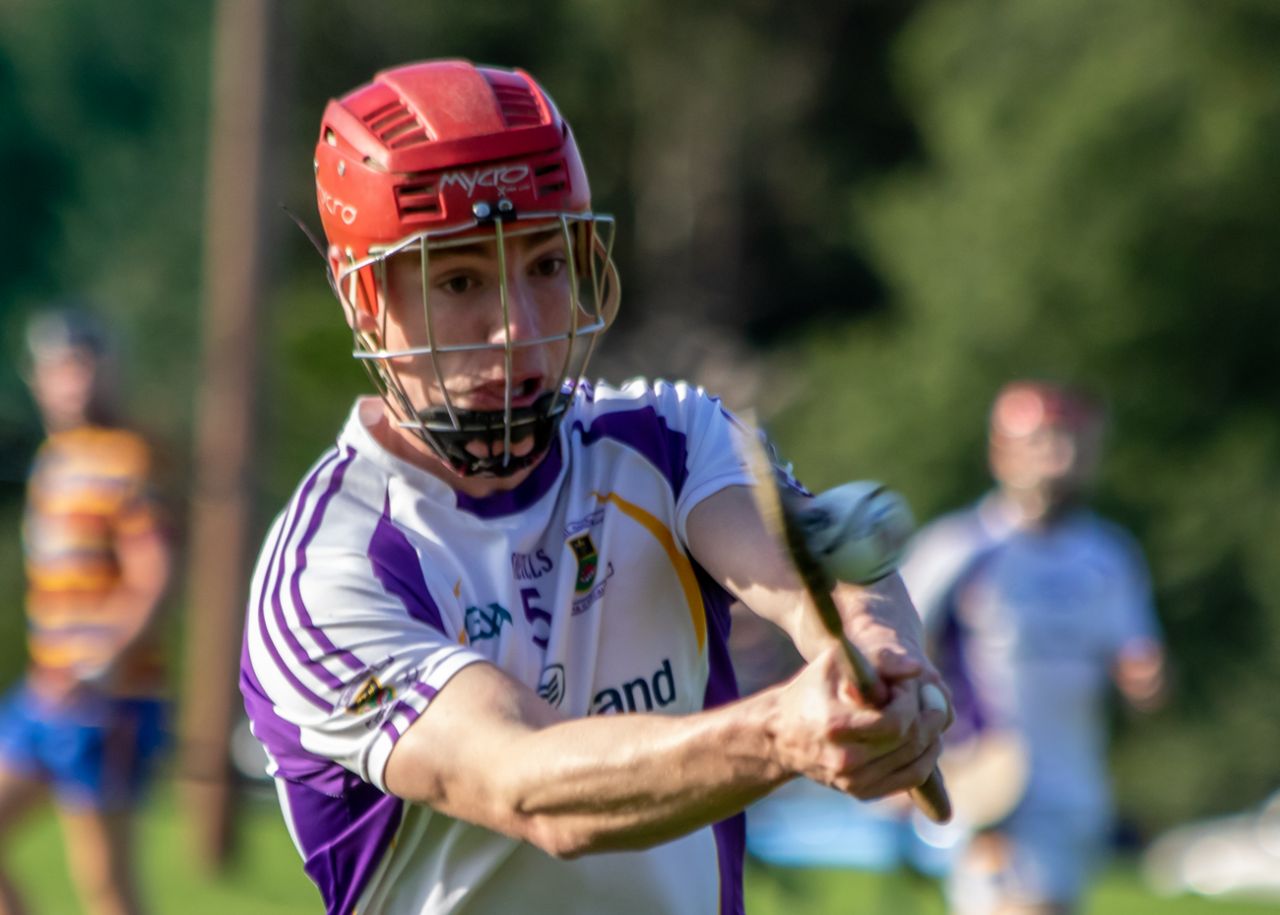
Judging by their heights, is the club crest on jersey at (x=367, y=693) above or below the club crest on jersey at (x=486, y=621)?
below

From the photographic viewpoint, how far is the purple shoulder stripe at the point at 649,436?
9.27 feet

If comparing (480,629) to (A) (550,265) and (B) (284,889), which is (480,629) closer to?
(A) (550,265)

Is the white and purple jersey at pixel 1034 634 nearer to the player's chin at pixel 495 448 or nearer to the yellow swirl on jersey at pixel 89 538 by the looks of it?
the yellow swirl on jersey at pixel 89 538

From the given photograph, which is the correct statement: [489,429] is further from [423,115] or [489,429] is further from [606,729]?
[606,729]

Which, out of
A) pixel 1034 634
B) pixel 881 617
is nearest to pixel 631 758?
pixel 881 617

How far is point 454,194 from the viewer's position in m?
2.68

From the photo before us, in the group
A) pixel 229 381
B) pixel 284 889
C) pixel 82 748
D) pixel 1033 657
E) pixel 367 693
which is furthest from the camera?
pixel 229 381

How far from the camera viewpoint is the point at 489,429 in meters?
2.69

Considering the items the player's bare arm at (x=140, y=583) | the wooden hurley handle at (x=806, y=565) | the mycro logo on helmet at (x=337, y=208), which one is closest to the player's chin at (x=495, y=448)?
the mycro logo on helmet at (x=337, y=208)

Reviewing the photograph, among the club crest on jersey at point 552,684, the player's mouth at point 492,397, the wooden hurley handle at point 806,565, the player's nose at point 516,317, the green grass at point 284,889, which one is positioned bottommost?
the green grass at point 284,889

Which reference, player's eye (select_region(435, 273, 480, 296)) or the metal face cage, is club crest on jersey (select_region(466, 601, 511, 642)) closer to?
the metal face cage

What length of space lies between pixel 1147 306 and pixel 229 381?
13.3 meters

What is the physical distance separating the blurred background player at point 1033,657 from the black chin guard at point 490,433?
15.3 ft

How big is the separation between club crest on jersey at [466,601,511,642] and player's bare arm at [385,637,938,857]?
0.22 metres
